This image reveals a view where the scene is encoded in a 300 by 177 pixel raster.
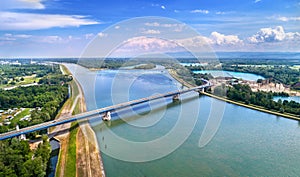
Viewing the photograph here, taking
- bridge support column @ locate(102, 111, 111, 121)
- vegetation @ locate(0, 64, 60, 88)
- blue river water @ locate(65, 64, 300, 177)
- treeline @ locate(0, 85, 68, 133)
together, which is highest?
vegetation @ locate(0, 64, 60, 88)

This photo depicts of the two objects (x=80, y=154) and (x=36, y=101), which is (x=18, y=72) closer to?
(x=36, y=101)

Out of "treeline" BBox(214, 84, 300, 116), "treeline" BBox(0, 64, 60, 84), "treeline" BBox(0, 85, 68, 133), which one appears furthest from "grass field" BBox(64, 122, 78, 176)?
"treeline" BBox(0, 64, 60, 84)

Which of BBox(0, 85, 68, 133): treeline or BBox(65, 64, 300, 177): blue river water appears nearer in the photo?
BBox(65, 64, 300, 177): blue river water

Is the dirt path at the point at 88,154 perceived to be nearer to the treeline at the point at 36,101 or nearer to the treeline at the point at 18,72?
the treeline at the point at 36,101

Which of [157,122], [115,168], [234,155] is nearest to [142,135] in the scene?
[157,122]

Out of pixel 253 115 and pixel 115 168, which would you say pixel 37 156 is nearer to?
pixel 115 168

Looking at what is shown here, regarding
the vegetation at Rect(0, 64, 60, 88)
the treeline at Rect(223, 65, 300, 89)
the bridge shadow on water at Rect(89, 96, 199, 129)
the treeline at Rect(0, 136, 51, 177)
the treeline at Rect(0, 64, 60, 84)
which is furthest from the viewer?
the treeline at Rect(0, 64, 60, 84)

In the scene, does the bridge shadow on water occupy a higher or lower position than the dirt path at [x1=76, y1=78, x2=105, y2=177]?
higher

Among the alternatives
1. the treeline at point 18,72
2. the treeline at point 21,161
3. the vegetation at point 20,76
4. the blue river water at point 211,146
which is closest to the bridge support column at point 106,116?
the blue river water at point 211,146

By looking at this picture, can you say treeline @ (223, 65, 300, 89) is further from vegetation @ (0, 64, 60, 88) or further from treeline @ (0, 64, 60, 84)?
treeline @ (0, 64, 60, 84)
